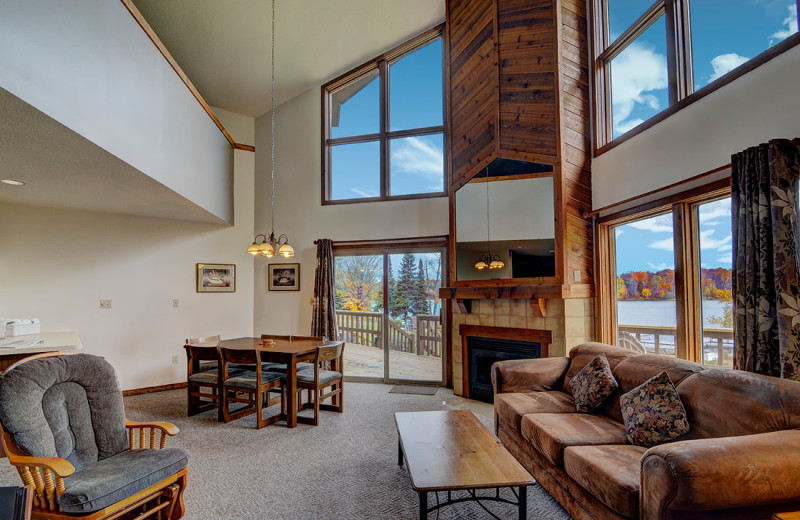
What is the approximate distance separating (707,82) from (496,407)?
2957 millimetres

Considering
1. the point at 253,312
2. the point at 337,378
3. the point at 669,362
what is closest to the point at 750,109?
the point at 669,362

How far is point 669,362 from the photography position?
8.49 ft

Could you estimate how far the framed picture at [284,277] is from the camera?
6.00 meters

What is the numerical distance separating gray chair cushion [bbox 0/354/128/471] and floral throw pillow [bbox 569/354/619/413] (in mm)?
3081

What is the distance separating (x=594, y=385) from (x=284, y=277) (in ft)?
15.1

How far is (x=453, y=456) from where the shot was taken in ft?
7.16

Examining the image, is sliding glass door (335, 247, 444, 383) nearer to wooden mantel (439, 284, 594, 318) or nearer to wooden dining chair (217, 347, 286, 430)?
wooden mantel (439, 284, 594, 318)

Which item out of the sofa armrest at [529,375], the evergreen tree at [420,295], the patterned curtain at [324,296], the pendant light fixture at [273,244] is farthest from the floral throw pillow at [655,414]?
the patterned curtain at [324,296]

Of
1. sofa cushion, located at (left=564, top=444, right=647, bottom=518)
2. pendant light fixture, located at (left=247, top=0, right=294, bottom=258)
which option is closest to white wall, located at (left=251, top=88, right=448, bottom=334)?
pendant light fixture, located at (left=247, top=0, right=294, bottom=258)

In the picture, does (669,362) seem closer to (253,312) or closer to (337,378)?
(337,378)

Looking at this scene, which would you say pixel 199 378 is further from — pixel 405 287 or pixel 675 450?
pixel 675 450

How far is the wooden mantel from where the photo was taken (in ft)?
12.5

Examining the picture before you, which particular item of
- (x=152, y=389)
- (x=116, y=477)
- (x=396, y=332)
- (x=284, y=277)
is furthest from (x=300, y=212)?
(x=116, y=477)

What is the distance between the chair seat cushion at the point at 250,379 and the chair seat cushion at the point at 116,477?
1615 mm
